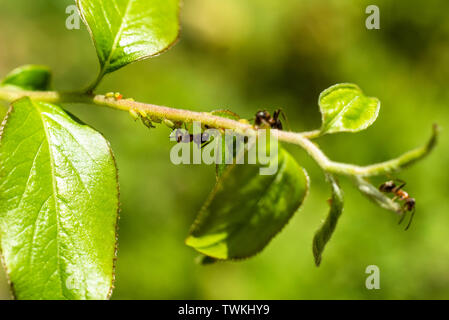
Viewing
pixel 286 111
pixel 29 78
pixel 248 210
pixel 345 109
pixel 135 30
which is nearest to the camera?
pixel 248 210

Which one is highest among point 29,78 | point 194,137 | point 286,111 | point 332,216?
point 286,111

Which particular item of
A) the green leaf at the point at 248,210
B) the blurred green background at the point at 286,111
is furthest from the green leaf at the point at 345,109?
the blurred green background at the point at 286,111

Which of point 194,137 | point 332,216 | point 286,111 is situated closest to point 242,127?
point 194,137

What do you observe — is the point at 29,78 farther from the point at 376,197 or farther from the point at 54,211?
the point at 376,197

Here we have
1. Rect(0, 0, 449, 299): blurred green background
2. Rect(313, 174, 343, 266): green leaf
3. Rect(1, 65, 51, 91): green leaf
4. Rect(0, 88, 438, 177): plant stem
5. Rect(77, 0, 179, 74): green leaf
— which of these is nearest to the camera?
Rect(0, 88, 438, 177): plant stem

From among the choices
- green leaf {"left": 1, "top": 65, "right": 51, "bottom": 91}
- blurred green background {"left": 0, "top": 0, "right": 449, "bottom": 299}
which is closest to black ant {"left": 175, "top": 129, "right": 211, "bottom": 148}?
green leaf {"left": 1, "top": 65, "right": 51, "bottom": 91}

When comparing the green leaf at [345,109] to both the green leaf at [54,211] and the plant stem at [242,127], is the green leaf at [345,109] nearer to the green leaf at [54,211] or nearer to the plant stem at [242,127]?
the plant stem at [242,127]

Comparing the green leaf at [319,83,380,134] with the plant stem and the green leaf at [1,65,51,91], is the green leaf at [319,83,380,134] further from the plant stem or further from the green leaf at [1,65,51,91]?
the green leaf at [1,65,51,91]
